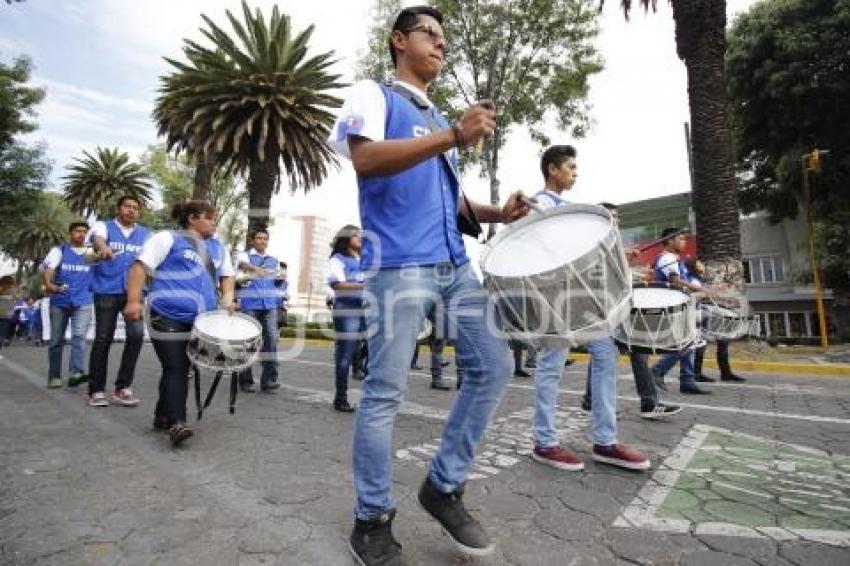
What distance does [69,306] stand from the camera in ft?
22.2

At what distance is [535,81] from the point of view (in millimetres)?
20609

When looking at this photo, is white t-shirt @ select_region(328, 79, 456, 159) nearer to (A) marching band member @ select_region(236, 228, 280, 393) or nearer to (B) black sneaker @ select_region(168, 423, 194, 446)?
(B) black sneaker @ select_region(168, 423, 194, 446)

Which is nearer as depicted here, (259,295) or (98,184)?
(259,295)

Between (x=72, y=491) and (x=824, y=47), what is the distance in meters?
28.3

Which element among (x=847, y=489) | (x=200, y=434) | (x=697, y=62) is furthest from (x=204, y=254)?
(x=697, y=62)

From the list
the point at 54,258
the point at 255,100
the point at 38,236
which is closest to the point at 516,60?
the point at 255,100

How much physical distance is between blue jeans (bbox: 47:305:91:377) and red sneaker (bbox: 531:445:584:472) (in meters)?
5.93

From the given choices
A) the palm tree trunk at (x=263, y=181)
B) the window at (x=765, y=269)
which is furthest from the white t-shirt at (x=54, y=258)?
the window at (x=765, y=269)

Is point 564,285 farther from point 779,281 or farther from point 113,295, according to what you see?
point 779,281

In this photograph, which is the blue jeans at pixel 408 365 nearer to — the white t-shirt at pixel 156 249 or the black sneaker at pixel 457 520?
the black sneaker at pixel 457 520

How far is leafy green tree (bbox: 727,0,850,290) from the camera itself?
21.9 m

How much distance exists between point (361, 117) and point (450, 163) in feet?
1.72

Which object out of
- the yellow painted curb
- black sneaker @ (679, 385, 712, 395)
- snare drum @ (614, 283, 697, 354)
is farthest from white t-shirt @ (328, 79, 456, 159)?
the yellow painted curb

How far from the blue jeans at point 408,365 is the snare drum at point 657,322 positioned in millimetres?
2300
